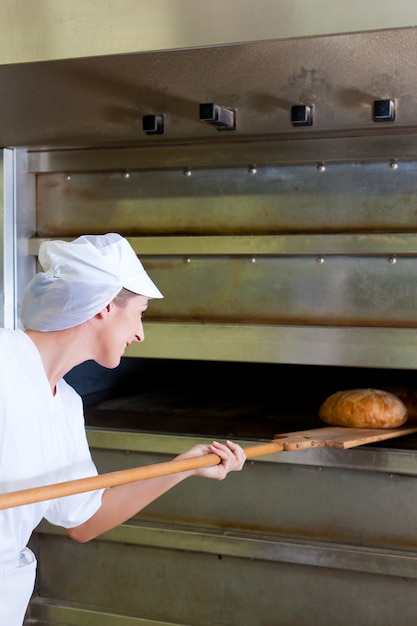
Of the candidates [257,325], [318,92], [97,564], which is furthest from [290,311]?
[97,564]

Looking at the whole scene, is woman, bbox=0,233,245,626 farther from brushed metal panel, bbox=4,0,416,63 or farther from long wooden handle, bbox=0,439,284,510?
brushed metal panel, bbox=4,0,416,63

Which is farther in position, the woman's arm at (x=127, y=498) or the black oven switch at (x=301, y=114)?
the black oven switch at (x=301, y=114)

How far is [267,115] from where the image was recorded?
1893 millimetres

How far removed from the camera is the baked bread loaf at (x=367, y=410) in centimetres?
209

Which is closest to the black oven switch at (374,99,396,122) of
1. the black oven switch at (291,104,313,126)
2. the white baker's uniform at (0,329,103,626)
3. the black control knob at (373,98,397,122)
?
the black control knob at (373,98,397,122)

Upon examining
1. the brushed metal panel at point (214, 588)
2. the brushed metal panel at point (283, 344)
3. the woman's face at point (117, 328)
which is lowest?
the brushed metal panel at point (214, 588)

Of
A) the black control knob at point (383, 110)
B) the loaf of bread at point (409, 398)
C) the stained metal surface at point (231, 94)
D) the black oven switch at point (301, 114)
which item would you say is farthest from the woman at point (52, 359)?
the loaf of bread at point (409, 398)

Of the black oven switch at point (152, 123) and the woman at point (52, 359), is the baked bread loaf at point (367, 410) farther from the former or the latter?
the black oven switch at point (152, 123)

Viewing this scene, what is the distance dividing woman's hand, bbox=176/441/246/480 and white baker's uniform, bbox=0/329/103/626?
0.80 feet

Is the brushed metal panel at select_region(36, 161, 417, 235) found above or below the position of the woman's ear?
above

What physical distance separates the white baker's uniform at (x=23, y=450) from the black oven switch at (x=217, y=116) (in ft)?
2.18

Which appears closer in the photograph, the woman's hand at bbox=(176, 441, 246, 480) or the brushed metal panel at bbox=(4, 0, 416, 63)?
the brushed metal panel at bbox=(4, 0, 416, 63)

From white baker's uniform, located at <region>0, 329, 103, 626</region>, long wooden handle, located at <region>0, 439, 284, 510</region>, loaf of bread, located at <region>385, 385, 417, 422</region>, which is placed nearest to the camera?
long wooden handle, located at <region>0, 439, 284, 510</region>

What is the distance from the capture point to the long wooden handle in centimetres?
117
